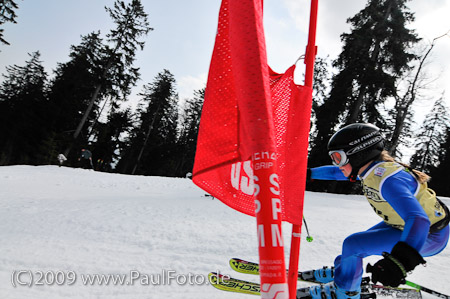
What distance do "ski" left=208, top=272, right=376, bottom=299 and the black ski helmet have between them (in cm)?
155

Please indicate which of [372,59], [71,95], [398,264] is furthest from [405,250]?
[71,95]

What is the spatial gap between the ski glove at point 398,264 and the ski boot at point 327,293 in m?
1.11

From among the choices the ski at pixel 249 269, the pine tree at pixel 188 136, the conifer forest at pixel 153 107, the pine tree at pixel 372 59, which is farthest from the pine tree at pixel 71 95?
the ski at pixel 249 269

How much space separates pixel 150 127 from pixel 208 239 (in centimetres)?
3294

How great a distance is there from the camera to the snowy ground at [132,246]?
2.83 m

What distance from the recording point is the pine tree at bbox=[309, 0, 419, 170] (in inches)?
688

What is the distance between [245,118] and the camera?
41.8 inches

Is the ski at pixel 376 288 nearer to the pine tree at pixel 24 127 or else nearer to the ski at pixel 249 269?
the ski at pixel 249 269

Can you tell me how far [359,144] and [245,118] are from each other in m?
1.90

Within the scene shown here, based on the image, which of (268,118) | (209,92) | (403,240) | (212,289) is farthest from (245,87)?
(212,289)

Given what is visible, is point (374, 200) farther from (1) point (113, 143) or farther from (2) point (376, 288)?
(1) point (113, 143)

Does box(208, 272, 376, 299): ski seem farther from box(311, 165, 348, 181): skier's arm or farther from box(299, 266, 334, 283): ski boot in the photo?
box(311, 165, 348, 181): skier's arm

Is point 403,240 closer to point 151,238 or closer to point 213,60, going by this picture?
point 213,60

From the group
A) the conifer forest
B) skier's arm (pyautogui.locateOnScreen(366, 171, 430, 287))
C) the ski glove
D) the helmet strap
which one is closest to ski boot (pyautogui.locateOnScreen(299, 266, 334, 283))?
the helmet strap
